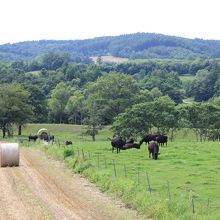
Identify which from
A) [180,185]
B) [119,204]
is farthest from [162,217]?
[180,185]

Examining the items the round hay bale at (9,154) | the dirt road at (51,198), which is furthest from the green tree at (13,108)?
the dirt road at (51,198)

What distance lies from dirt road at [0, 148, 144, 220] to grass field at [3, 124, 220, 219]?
780 mm

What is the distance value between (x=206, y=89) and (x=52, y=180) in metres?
159

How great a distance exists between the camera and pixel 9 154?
35.6 metres

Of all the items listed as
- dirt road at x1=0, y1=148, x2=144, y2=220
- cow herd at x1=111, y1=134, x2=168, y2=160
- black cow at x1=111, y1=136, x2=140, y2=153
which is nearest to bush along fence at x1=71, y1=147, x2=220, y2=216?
dirt road at x1=0, y1=148, x2=144, y2=220

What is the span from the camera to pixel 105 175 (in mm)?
28406

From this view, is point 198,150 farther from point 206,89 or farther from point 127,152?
point 206,89

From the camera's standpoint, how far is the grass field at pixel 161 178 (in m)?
19.6

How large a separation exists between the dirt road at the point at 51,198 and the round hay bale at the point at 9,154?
2.47 ft

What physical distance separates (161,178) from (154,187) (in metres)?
3.16

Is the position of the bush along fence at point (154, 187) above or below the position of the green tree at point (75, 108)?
below

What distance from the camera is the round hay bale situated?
116ft

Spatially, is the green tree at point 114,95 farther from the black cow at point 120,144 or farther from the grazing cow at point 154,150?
the grazing cow at point 154,150

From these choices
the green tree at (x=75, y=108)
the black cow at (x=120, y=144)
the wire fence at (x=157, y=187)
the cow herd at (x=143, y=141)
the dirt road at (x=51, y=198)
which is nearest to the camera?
the wire fence at (x=157, y=187)
